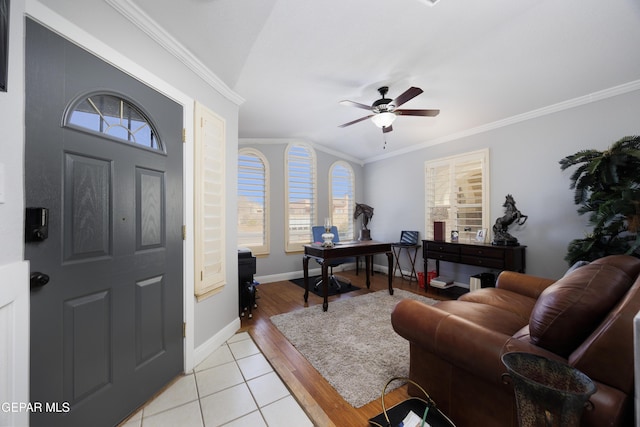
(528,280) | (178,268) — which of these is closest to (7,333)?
(178,268)

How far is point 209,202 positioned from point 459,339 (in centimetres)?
213

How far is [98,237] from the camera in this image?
1372 mm

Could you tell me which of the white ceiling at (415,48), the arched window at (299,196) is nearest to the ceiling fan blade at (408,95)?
the white ceiling at (415,48)

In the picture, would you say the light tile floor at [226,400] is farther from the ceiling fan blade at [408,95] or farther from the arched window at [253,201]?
the ceiling fan blade at [408,95]

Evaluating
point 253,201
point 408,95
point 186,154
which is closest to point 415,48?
point 408,95

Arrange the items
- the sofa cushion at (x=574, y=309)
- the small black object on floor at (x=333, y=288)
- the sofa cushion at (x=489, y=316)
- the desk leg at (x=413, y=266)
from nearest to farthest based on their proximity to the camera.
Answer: the sofa cushion at (x=574, y=309), the sofa cushion at (x=489, y=316), the small black object on floor at (x=333, y=288), the desk leg at (x=413, y=266)

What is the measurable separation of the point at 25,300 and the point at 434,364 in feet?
6.88

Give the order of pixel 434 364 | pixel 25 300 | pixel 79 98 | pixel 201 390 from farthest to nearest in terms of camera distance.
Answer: pixel 201 390
pixel 434 364
pixel 79 98
pixel 25 300

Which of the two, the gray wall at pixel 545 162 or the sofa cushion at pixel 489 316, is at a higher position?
the gray wall at pixel 545 162

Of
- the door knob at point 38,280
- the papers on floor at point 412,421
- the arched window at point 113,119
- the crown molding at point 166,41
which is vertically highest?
the crown molding at point 166,41

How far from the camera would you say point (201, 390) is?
1751 millimetres

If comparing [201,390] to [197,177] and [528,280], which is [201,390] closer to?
[197,177]

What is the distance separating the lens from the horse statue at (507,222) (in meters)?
3.22

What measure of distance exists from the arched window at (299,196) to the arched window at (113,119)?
9.97ft
